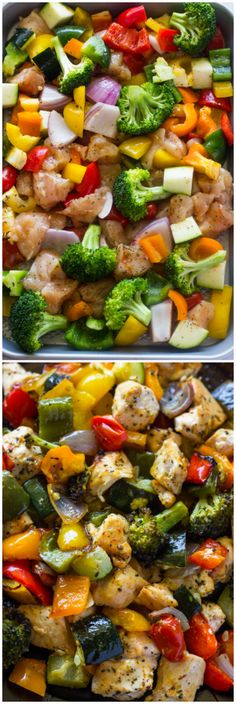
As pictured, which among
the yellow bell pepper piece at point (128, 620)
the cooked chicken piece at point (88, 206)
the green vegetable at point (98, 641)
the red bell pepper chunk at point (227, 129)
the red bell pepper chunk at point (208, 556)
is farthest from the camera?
the red bell pepper chunk at point (227, 129)

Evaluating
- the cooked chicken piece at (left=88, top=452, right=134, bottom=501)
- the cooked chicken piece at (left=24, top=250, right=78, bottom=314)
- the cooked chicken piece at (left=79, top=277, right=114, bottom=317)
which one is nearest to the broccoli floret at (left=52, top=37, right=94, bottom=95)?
the cooked chicken piece at (left=24, top=250, right=78, bottom=314)

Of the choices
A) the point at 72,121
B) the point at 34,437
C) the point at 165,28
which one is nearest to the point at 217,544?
the point at 34,437

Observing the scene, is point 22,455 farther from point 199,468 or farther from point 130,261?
point 130,261

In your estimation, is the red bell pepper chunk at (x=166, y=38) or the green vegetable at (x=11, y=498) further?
the red bell pepper chunk at (x=166, y=38)

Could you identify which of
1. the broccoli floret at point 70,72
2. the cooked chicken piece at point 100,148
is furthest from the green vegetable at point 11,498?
the broccoli floret at point 70,72

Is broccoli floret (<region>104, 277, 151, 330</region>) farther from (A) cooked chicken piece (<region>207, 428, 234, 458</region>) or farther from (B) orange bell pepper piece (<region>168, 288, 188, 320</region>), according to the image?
(A) cooked chicken piece (<region>207, 428, 234, 458</region>)

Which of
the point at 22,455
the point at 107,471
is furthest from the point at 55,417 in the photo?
the point at 107,471

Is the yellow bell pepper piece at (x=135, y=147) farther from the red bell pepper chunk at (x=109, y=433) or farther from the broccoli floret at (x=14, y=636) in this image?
the broccoli floret at (x=14, y=636)
